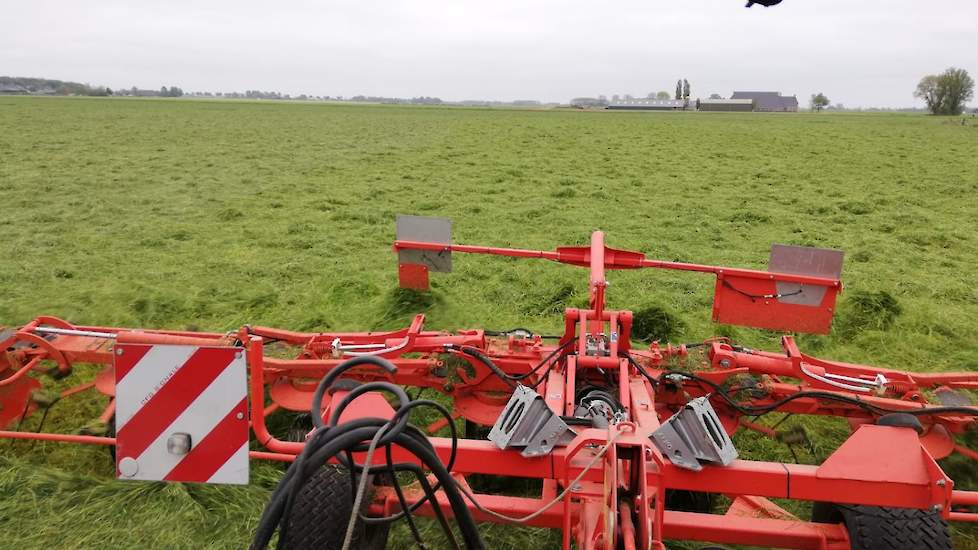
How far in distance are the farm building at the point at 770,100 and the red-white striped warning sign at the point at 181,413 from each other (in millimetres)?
102495

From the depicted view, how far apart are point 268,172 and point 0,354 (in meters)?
12.6

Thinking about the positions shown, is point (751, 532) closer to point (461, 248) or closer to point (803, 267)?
point (803, 267)

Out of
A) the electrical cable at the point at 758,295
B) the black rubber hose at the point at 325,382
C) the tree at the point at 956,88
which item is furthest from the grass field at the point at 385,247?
the tree at the point at 956,88

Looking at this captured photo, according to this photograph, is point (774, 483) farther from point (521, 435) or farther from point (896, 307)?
point (896, 307)

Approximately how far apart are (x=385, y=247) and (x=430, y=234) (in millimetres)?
3764

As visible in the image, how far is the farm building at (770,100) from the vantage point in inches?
3772

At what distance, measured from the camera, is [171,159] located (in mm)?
17844

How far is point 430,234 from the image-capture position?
520 cm

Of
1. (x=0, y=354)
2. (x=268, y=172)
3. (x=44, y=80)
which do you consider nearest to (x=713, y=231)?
(x=0, y=354)

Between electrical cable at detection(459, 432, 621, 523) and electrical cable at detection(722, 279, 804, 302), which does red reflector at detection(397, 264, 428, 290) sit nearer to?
electrical cable at detection(722, 279, 804, 302)

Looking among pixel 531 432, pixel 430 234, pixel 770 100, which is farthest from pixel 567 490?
pixel 770 100

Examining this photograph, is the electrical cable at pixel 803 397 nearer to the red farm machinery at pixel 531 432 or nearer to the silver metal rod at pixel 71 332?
the red farm machinery at pixel 531 432

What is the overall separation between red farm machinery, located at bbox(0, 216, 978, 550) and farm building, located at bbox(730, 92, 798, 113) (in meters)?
101

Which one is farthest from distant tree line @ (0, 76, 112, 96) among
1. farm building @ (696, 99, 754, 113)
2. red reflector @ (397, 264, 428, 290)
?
red reflector @ (397, 264, 428, 290)
